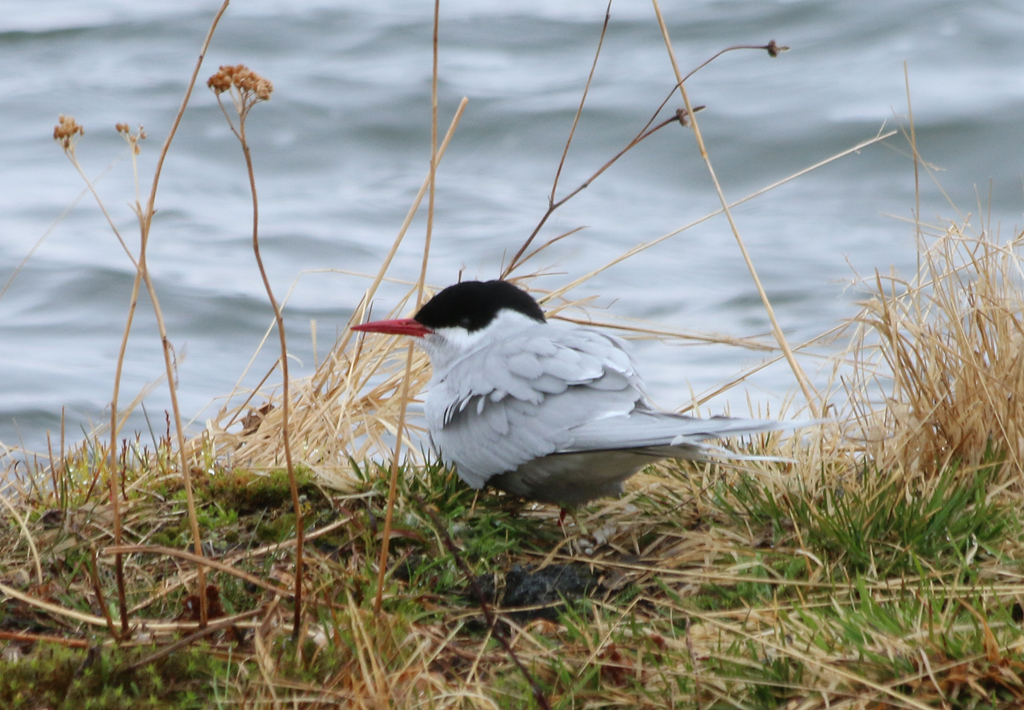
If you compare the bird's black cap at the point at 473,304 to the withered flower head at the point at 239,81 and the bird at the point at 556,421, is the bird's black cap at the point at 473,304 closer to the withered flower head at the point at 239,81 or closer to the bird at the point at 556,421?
the bird at the point at 556,421

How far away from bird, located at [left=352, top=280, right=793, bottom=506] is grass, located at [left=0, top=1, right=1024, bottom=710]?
0.46 feet

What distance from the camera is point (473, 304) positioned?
3.72 metres

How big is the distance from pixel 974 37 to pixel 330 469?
1111cm

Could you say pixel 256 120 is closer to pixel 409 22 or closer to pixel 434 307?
pixel 409 22

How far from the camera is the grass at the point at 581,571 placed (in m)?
2.19

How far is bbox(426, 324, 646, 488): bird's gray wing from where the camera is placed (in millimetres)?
3086

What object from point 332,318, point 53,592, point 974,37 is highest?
point 974,37

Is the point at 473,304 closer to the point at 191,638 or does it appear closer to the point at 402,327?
the point at 402,327

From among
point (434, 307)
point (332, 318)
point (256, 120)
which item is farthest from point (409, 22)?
point (434, 307)

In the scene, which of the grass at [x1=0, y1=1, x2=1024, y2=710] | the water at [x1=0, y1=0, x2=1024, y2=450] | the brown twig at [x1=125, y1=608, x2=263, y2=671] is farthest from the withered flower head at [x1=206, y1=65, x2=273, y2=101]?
the water at [x1=0, y1=0, x2=1024, y2=450]

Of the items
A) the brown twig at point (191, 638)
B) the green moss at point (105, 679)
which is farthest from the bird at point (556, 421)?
the green moss at point (105, 679)

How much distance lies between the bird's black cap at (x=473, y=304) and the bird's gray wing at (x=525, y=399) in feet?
0.98

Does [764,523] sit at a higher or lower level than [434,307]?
lower

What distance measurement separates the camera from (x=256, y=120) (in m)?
12.2
